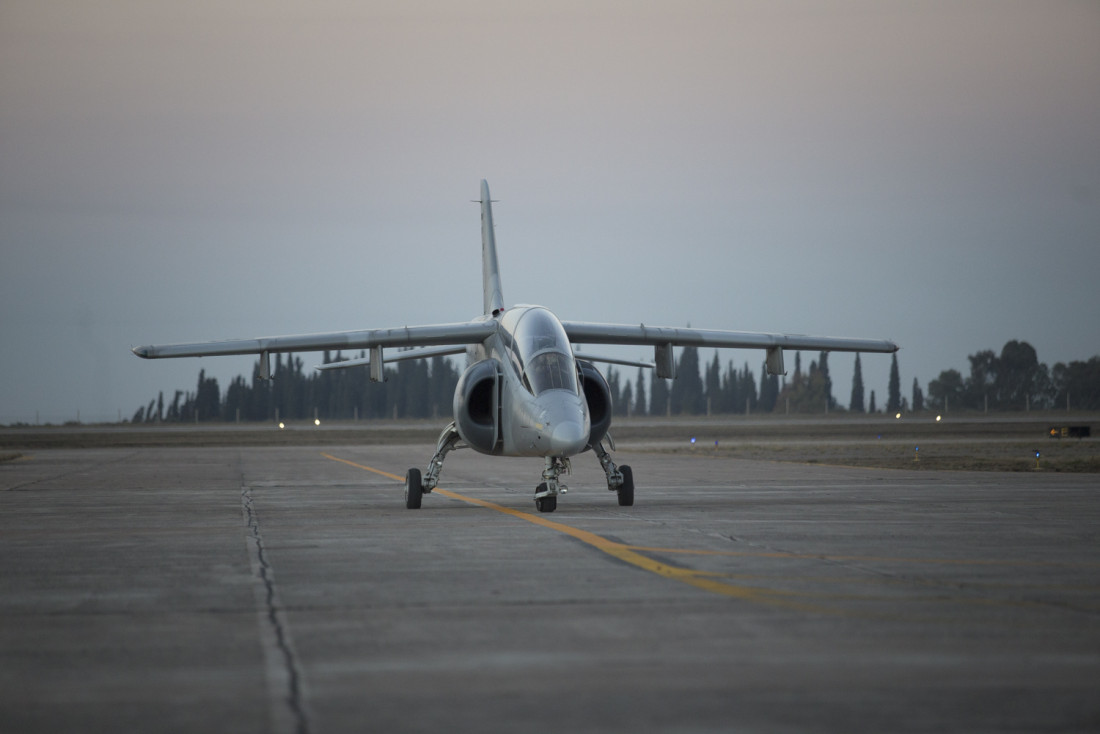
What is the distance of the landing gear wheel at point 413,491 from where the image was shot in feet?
68.2

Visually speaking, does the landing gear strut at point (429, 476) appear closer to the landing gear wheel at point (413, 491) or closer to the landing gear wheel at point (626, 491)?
the landing gear wheel at point (413, 491)

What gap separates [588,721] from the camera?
5586mm

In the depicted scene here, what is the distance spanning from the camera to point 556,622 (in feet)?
27.2

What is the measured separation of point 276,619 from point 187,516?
422 inches

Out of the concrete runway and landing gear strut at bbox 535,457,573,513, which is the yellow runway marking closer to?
the concrete runway

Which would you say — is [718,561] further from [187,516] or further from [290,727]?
[187,516]

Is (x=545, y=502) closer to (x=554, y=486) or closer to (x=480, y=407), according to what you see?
(x=554, y=486)

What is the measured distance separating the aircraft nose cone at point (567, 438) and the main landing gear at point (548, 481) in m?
0.60

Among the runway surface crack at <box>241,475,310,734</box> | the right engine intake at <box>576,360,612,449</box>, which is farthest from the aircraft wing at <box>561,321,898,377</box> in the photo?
the runway surface crack at <box>241,475,310,734</box>

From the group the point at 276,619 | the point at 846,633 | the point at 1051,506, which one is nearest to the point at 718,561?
the point at 846,633

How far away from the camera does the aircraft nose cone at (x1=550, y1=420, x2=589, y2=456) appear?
58.9 ft

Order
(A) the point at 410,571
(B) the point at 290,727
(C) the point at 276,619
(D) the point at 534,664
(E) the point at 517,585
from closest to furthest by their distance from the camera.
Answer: (B) the point at 290,727 → (D) the point at 534,664 → (C) the point at 276,619 → (E) the point at 517,585 → (A) the point at 410,571

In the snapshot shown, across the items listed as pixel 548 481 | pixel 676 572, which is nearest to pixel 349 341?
pixel 548 481

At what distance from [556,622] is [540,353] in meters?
11.1
